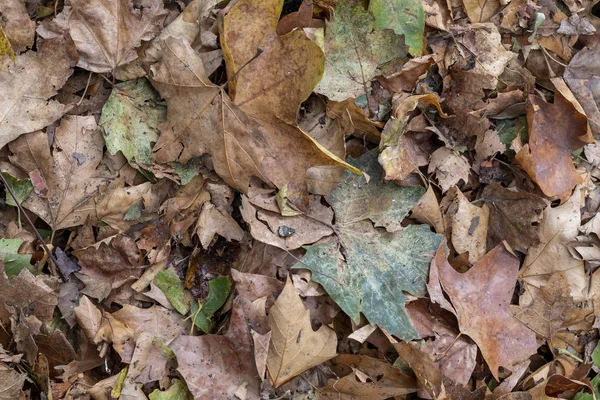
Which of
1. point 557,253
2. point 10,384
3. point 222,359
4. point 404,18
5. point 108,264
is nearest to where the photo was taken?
point 10,384

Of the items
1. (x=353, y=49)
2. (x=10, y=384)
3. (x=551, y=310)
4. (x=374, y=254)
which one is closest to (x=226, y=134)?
(x=353, y=49)

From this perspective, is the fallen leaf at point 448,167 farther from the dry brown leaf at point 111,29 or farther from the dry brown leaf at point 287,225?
the dry brown leaf at point 111,29

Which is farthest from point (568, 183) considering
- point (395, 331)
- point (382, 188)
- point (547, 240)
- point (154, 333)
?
point (154, 333)

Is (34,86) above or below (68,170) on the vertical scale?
above

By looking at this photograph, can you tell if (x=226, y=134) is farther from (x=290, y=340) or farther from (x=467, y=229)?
(x=467, y=229)

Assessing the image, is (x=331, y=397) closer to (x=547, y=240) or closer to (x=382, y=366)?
(x=382, y=366)

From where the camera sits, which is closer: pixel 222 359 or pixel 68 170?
pixel 222 359
